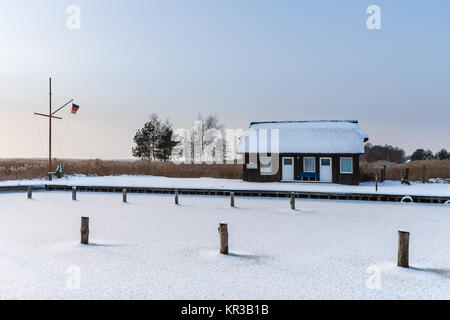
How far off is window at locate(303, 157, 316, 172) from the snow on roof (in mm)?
884

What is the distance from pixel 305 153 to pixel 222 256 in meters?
19.5

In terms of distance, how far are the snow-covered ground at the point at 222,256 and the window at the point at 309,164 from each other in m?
12.3

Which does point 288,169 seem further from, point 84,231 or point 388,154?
point 388,154

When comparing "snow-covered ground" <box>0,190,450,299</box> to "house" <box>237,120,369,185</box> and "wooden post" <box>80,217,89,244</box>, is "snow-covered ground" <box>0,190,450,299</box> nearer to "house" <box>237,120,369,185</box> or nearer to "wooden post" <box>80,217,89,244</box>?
"wooden post" <box>80,217,89,244</box>

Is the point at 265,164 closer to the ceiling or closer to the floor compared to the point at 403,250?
closer to the ceiling

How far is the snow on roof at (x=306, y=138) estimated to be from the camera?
25.6 meters

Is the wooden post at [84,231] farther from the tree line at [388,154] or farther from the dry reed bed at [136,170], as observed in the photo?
the tree line at [388,154]

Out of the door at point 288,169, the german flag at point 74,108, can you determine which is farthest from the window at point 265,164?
the german flag at point 74,108

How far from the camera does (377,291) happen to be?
5582 millimetres

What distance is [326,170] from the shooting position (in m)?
25.8

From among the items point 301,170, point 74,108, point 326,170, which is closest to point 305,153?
point 301,170
